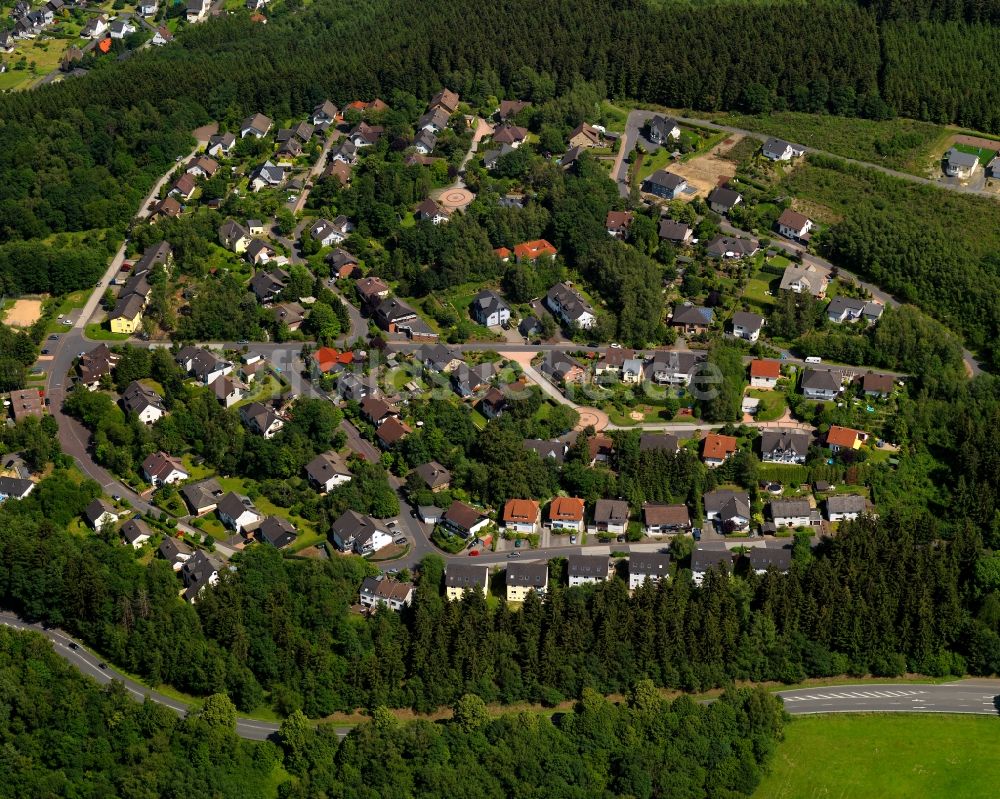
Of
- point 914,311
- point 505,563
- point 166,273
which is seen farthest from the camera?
point 166,273

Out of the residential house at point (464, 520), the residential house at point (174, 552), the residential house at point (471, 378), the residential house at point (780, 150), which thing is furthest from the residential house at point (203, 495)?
the residential house at point (780, 150)

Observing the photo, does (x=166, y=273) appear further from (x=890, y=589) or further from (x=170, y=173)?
(x=890, y=589)

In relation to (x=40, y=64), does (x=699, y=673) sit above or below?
below

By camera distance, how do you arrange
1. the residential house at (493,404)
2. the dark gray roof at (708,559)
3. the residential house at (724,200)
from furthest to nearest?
1. the residential house at (724,200)
2. the residential house at (493,404)
3. the dark gray roof at (708,559)

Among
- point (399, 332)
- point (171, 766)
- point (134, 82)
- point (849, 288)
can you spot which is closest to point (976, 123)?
point (849, 288)

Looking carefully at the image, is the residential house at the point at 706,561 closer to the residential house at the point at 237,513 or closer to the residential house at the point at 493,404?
the residential house at the point at 493,404

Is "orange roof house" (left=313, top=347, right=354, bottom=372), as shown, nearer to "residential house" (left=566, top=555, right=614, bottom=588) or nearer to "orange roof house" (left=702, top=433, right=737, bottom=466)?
"residential house" (left=566, top=555, right=614, bottom=588)
